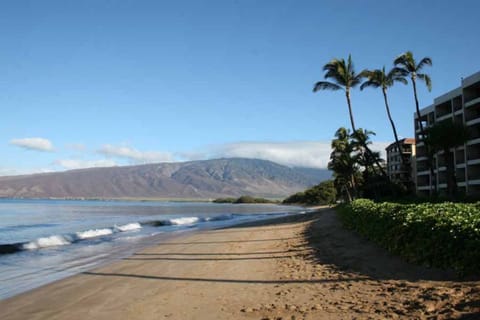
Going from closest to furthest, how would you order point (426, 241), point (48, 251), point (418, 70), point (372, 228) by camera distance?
point (426, 241) < point (372, 228) < point (48, 251) < point (418, 70)

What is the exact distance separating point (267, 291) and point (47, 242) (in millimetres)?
18104

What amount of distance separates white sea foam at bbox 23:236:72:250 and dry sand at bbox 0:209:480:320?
10311mm

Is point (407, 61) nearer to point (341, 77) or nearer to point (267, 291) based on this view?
point (341, 77)

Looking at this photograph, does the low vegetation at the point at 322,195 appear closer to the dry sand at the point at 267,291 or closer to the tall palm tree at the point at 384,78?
the tall palm tree at the point at 384,78

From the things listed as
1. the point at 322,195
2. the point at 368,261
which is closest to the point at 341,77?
the point at 368,261

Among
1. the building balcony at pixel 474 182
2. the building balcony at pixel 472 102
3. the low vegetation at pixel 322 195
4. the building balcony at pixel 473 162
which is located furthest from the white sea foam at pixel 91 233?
the low vegetation at pixel 322 195

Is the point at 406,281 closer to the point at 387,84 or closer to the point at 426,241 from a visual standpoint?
the point at 426,241

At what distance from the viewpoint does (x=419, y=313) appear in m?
5.87

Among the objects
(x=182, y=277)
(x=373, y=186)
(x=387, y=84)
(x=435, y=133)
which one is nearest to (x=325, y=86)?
(x=387, y=84)

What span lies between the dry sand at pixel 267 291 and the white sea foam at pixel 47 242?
33.8 feet

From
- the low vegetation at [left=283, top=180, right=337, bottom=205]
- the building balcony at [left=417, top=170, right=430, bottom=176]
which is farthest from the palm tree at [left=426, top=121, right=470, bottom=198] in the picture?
the low vegetation at [left=283, top=180, right=337, bottom=205]

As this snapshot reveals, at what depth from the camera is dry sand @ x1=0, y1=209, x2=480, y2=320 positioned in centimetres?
640

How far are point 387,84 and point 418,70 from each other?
2937mm

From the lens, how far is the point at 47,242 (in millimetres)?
23047
